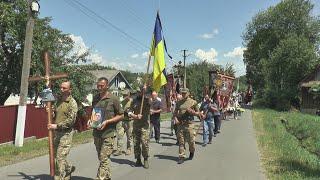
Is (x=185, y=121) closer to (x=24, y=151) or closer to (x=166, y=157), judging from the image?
(x=166, y=157)

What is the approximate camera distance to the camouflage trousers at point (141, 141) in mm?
11016

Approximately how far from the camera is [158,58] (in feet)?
38.4

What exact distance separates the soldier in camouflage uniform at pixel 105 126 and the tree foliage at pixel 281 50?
157 ft

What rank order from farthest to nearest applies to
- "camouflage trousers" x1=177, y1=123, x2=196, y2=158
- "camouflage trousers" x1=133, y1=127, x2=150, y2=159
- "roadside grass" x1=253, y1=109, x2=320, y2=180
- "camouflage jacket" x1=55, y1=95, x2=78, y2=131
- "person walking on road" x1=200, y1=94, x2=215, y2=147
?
"person walking on road" x1=200, y1=94, x2=215, y2=147, "camouflage trousers" x1=177, y1=123, x2=196, y2=158, "camouflage trousers" x1=133, y1=127, x2=150, y2=159, "roadside grass" x1=253, y1=109, x2=320, y2=180, "camouflage jacket" x1=55, y1=95, x2=78, y2=131

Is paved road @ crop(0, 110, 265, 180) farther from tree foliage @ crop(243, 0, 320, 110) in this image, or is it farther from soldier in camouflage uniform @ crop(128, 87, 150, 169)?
tree foliage @ crop(243, 0, 320, 110)

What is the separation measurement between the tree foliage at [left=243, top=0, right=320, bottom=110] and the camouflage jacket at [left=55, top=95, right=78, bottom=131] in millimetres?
48136

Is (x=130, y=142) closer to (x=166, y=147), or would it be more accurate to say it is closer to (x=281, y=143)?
(x=166, y=147)

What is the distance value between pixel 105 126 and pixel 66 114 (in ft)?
2.27

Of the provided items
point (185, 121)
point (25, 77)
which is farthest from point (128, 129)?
Result: point (25, 77)

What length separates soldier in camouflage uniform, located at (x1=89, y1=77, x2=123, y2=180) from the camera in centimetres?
842

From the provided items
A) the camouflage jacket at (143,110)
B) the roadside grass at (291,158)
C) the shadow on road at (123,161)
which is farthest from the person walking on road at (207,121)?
the camouflage jacket at (143,110)

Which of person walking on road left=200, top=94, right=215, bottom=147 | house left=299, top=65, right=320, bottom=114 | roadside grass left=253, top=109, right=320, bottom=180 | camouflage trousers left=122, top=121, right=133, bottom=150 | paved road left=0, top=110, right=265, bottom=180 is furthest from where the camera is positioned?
house left=299, top=65, right=320, bottom=114

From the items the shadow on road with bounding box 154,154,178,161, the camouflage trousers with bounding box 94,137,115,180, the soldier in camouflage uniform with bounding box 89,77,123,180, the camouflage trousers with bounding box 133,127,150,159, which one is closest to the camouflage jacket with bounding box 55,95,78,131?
the soldier in camouflage uniform with bounding box 89,77,123,180

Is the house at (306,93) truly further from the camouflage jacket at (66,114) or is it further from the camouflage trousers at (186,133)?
the camouflage jacket at (66,114)
